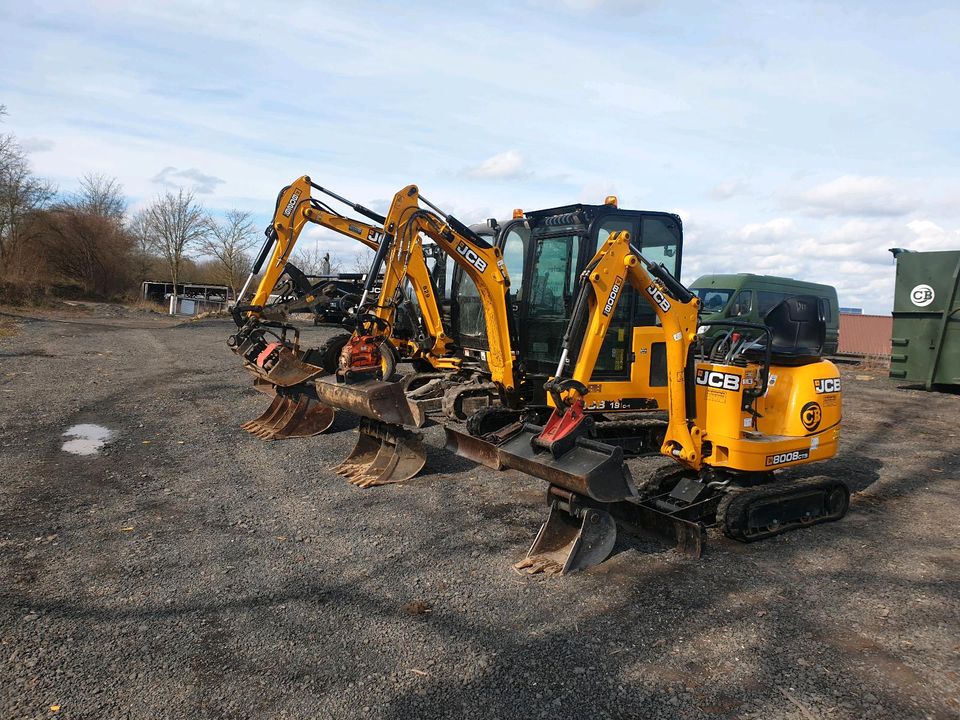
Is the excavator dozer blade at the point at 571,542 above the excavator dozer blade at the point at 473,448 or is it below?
below

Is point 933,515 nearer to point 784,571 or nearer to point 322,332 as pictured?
point 784,571

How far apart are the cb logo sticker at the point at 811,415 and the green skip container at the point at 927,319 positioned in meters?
10.3

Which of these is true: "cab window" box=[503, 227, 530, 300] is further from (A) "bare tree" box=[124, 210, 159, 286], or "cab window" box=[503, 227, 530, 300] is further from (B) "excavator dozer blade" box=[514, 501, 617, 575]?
(A) "bare tree" box=[124, 210, 159, 286]

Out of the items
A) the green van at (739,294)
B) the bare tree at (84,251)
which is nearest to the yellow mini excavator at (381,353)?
the green van at (739,294)

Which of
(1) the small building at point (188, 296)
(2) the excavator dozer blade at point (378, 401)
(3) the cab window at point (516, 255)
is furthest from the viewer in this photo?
(1) the small building at point (188, 296)

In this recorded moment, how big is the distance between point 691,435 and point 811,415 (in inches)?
43.2

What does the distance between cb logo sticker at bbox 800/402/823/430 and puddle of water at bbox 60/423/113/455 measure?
23.5ft

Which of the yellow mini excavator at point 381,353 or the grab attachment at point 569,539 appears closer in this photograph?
the grab attachment at point 569,539

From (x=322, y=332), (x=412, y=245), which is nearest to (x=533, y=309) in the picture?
(x=412, y=245)

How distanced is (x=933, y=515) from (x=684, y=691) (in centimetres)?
421

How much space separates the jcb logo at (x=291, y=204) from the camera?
10062mm

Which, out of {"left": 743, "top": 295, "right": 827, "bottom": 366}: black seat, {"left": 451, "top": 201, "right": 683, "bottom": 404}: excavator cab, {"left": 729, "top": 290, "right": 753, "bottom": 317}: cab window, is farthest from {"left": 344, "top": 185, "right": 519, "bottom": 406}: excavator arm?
{"left": 729, "top": 290, "right": 753, "bottom": 317}: cab window

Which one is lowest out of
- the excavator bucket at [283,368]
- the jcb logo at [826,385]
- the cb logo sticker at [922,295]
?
the excavator bucket at [283,368]

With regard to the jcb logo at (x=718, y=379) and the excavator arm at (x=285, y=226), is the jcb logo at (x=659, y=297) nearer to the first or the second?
the jcb logo at (x=718, y=379)
